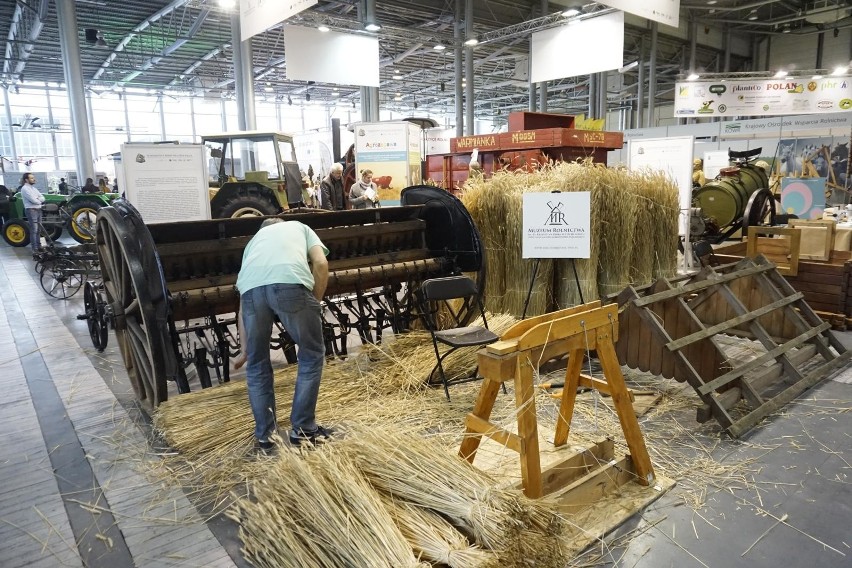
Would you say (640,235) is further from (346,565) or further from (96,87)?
(96,87)

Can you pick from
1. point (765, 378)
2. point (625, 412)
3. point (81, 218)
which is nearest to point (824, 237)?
point (765, 378)

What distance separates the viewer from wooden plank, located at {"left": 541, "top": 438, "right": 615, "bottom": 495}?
94.3 inches

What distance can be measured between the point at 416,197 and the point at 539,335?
2988mm

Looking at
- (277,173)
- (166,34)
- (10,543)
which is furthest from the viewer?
(166,34)

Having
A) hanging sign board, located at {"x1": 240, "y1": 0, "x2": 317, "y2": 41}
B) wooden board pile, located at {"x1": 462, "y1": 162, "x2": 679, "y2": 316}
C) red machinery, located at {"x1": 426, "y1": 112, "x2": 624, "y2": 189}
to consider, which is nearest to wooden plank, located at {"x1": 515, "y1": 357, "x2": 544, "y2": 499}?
wooden board pile, located at {"x1": 462, "y1": 162, "x2": 679, "y2": 316}

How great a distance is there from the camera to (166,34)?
16.0 metres

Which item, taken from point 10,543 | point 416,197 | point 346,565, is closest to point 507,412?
point 346,565

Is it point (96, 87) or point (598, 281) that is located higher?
point (96, 87)

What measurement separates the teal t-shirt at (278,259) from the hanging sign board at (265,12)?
3.68 m

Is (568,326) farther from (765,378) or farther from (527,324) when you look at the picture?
(765,378)

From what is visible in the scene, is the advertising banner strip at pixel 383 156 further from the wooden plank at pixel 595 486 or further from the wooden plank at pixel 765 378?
the wooden plank at pixel 595 486

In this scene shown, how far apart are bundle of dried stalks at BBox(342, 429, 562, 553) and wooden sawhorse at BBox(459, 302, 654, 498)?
0.25 metres

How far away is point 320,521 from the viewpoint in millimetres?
1945

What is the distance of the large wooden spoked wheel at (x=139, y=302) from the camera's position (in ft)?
10.1
